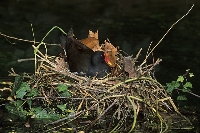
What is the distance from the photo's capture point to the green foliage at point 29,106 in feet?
15.4

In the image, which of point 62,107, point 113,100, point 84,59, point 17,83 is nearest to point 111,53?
point 84,59

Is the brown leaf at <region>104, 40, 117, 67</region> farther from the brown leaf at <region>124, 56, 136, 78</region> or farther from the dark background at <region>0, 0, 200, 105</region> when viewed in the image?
the dark background at <region>0, 0, 200, 105</region>

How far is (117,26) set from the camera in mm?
11031

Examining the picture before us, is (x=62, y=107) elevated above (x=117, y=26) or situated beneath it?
situated beneath

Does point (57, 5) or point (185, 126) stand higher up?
point (57, 5)

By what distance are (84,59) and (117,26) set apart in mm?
6062

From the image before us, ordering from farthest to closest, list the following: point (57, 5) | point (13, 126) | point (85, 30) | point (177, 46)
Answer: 1. point (57, 5)
2. point (85, 30)
3. point (177, 46)
4. point (13, 126)

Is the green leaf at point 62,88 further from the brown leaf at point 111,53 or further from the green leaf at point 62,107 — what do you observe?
the brown leaf at point 111,53

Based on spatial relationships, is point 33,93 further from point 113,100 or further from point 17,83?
point 113,100

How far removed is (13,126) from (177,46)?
4799 millimetres

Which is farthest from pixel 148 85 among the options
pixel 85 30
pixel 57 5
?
pixel 57 5

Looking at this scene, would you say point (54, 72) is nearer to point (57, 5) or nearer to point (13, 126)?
point (13, 126)

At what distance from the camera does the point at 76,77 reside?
486 cm

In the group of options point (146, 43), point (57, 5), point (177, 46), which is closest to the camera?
point (177, 46)
